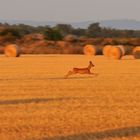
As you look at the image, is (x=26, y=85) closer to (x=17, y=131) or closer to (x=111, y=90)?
(x=111, y=90)

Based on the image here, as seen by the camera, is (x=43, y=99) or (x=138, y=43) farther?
(x=138, y=43)

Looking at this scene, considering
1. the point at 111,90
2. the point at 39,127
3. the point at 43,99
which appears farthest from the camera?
the point at 111,90

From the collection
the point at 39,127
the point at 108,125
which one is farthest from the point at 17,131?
the point at 108,125

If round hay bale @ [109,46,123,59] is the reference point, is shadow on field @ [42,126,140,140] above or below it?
above

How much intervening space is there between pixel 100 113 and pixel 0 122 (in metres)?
2.16

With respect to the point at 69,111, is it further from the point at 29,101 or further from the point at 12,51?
the point at 12,51

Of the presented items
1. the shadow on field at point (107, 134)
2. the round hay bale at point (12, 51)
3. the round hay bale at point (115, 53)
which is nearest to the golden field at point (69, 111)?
the shadow on field at point (107, 134)

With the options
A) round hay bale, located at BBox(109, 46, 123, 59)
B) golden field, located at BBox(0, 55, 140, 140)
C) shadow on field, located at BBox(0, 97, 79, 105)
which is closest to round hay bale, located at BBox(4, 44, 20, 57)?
round hay bale, located at BBox(109, 46, 123, 59)

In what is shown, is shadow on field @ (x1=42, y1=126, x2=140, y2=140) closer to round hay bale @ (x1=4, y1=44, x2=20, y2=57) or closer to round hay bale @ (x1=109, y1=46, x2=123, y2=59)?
round hay bale @ (x1=109, y1=46, x2=123, y2=59)

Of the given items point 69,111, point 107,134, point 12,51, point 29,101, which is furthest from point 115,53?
point 107,134

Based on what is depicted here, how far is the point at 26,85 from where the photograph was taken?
1855 centimetres

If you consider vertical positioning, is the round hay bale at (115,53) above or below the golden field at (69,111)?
below

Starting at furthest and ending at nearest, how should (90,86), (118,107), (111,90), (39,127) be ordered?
(90,86) < (111,90) < (118,107) < (39,127)

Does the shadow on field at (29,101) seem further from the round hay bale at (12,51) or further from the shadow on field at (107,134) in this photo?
the round hay bale at (12,51)
